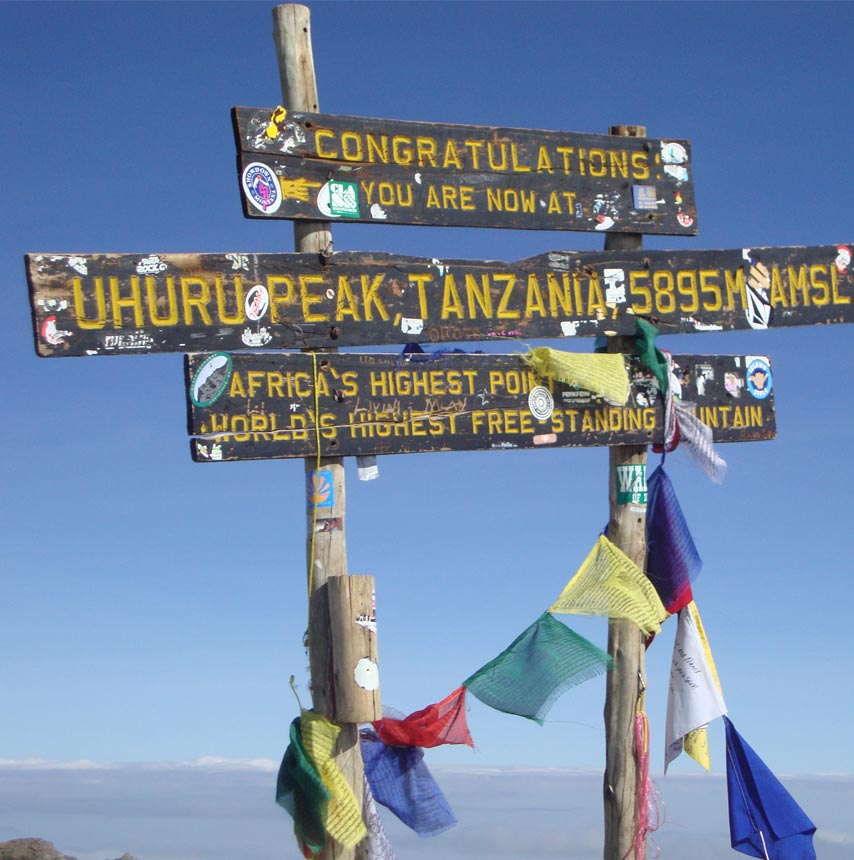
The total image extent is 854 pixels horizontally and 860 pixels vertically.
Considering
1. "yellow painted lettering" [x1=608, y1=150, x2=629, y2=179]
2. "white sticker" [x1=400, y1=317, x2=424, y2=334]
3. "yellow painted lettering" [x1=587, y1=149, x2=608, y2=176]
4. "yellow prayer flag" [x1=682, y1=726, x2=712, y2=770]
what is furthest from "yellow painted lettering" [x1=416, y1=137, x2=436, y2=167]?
"yellow prayer flag" [x1=682, y1=726, x2=712, y2=770]

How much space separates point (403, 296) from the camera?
7.02 meters

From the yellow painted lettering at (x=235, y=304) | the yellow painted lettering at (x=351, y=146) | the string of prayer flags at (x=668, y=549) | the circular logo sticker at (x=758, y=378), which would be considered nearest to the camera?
the yellow painted lettering at (x=235, y=304)

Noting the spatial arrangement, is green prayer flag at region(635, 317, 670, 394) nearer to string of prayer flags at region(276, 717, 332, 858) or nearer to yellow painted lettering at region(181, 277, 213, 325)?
yellow painted lettering at region(181, 277, 213, 325)

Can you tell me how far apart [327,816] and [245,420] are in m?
2.11

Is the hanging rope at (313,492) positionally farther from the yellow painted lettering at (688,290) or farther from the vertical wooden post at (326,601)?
the yellow painted lettering at (688,290)

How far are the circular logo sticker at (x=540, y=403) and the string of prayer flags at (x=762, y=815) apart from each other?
7.80 feet

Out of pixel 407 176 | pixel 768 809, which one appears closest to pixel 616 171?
pixel 407 176

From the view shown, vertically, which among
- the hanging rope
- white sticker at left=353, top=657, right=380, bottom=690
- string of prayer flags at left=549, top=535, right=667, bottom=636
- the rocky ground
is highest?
the hanging rope

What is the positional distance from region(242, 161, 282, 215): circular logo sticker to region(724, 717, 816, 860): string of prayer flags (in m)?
4.27

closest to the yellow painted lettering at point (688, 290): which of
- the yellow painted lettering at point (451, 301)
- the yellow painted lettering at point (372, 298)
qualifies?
the yellow painted lettering at point (451, 301)

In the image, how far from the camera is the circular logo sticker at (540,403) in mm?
7281

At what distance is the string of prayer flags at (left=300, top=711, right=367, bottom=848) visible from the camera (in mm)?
6531

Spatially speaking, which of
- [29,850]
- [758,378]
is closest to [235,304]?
[758,378]

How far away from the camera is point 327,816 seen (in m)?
6.54
